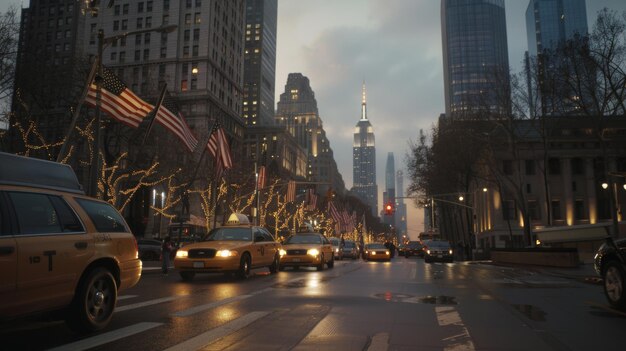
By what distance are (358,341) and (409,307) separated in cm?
326

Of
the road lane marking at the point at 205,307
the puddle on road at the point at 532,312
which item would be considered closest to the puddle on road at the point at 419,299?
the puddle on road at the point at 532,312

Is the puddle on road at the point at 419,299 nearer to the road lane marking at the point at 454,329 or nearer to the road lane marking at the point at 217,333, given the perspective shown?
the road lane marking at the point at 454,329

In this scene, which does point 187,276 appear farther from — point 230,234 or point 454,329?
point 454,329

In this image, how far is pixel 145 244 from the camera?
3566 cm

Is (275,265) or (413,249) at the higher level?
(413,249)

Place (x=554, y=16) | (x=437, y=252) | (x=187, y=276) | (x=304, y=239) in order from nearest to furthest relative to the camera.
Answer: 1. (x=187, y=276)
2. (x=304, y=239)
3. (x=437, y=252)
4. (x=554, y=16)

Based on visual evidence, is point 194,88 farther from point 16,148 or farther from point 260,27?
point 260,27

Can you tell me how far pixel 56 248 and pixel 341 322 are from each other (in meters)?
3.91

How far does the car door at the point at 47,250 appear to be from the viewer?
5238mm

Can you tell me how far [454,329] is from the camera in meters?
6.77

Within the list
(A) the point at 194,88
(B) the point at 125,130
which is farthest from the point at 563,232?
(A) the point at 194,88

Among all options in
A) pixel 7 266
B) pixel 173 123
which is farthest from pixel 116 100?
pixel 7 266

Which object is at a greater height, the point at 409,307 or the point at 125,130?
the point at 125,130

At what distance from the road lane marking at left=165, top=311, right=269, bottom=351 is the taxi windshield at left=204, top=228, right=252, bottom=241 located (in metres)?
8.12
